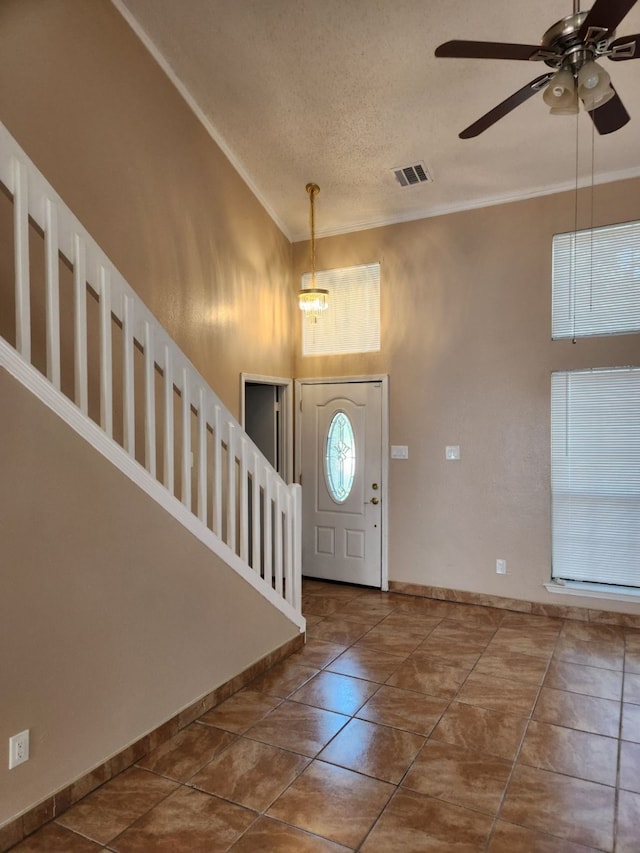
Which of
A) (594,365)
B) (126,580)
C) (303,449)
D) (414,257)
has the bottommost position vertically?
(126,580)

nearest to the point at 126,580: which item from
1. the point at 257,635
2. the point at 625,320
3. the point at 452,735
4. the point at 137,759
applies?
the point at 137,759

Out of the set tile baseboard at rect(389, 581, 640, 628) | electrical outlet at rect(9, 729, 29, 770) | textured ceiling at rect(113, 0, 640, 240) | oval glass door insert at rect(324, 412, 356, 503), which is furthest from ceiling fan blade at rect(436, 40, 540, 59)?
tile baseboard at rect(389, 581, 640, 628)

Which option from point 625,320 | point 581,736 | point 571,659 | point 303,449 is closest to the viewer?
point 581,736

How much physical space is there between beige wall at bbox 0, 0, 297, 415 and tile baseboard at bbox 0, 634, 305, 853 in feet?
7.47

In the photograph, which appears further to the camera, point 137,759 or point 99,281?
point 137,759

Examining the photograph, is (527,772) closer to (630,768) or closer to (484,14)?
(630,768)

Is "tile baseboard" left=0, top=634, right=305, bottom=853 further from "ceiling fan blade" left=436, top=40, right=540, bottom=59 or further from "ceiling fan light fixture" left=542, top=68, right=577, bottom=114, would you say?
"ceiling fan light fixture" left=542, top=68, right=577, bottom=114

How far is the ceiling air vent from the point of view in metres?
4.48

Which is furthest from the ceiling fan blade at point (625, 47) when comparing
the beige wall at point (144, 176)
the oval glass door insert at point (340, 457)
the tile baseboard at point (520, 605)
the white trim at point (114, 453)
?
the tile baseboard at point (520, 605)

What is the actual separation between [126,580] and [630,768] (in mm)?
2541

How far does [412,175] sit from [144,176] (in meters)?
2.19

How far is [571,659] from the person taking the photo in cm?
376

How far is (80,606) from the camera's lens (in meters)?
2.31

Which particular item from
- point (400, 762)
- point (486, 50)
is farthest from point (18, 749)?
point (486, 50)
